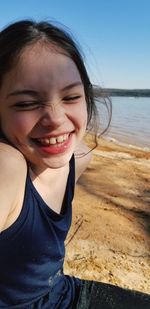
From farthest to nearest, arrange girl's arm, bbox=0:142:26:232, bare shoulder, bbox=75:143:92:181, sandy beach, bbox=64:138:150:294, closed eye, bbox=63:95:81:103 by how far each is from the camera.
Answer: sandy beach, bbox=64:138:150:294, bare shoulder, bbox=75:143:92:181, closed eye, bbox=63:95:81:103, girl's arm, bbox=0:142:26:232

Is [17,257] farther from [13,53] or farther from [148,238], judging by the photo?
[148,238]

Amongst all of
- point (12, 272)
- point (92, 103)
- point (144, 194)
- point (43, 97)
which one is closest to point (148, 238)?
point (144, 194)

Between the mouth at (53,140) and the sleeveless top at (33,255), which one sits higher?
the mouth at (53,140)

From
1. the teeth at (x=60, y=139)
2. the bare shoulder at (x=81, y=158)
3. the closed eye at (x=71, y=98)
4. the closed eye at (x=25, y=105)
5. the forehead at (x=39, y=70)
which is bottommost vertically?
the bare shoulder at (x=81, y=158)

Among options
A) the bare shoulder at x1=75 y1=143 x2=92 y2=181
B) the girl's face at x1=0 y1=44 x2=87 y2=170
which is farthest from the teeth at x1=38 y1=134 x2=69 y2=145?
the bare shoulder at x1=75 y1=143 x2=92 y2=181

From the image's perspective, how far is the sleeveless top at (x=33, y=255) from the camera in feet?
4.21

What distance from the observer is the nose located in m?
1.26

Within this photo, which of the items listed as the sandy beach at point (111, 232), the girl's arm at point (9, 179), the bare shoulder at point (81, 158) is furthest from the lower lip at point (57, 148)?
the sandy beach at point (111, 232)

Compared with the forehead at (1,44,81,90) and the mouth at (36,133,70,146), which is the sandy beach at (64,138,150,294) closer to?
the mouth at (36,133,70,146)

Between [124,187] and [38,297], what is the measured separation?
3406 millimetres

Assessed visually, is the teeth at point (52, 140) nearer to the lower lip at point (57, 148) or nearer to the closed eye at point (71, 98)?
the lower lip at point (57, 148)

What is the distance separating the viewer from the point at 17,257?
4.38ft

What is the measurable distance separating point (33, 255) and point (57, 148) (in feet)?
1.23

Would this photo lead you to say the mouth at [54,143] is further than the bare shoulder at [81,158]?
No
